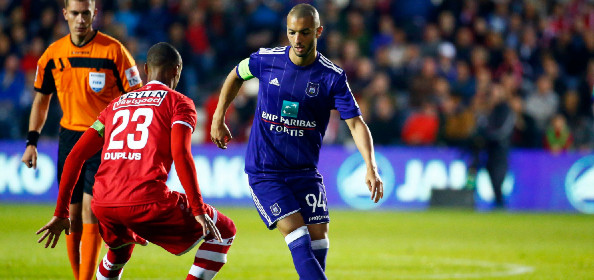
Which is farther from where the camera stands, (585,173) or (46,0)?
(46,0)

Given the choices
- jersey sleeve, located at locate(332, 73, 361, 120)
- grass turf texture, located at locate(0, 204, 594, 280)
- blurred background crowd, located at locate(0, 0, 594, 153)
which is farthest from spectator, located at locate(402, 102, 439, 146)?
jersey sleeve, located at locate(332, 73, 361, 120)

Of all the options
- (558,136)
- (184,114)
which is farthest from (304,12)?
(558,136)

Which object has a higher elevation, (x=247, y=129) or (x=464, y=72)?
(x=464, y=72)

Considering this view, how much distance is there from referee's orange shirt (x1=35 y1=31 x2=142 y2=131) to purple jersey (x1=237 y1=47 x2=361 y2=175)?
158 centimetres

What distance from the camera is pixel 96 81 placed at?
25.0 feet

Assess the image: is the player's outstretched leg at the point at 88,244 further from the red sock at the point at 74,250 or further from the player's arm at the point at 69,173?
the player's arm at the point at 69,173

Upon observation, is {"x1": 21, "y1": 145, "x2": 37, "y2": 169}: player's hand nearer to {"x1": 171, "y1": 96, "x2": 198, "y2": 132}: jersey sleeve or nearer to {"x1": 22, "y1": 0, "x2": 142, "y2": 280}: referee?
{"x1": 22, "y1": 0, "x2": 142, "y2": 280}: referee

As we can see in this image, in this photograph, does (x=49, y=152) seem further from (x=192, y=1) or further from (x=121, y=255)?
(x=121, y=255)

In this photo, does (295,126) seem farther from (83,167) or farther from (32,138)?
(32,138)

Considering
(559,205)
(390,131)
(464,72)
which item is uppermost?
(464,72)

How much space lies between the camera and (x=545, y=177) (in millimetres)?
18219

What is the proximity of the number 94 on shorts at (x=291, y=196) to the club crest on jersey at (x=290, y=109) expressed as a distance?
45 cm

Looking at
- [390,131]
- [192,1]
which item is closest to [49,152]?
[192,1]

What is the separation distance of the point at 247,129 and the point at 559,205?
650cm
